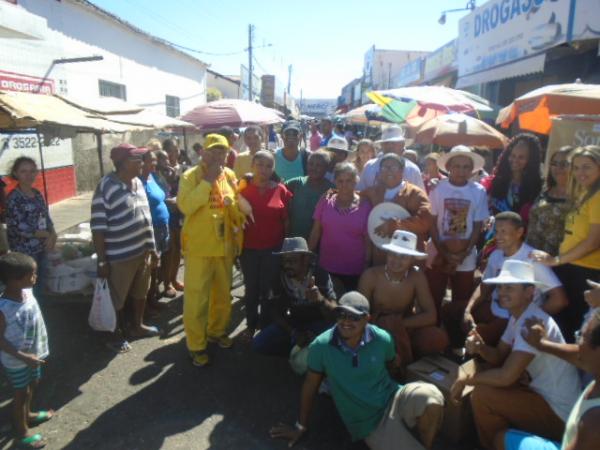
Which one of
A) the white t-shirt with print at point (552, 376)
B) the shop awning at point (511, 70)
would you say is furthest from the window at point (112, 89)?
the white t-shirt with print at point (552, 376)

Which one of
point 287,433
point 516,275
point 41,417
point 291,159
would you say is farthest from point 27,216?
point 516,275

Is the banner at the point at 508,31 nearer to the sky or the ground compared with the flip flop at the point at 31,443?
nearer to the sky

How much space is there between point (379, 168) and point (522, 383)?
2.28 metres

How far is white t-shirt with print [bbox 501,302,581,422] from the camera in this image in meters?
2.56

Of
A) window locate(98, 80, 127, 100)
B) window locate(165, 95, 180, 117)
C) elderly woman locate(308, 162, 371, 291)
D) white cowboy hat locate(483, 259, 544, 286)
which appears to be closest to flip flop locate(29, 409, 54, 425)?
A: elderly woman locate(308, 162, 371, 291)

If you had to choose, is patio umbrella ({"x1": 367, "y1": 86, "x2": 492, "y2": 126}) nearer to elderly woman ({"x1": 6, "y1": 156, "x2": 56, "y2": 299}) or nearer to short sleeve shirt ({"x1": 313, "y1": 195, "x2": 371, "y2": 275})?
short sleeve shirt ({"x1": 313, "y1": 195, "x2": 371, "y2": 275})

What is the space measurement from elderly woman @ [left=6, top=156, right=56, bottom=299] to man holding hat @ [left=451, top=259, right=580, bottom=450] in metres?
3.73

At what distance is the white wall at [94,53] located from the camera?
352 inches

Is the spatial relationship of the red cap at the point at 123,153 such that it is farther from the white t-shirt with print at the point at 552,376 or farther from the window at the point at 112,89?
the window at the point at 112,89

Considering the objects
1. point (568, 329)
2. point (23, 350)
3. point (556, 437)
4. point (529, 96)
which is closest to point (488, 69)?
point (529, 96)

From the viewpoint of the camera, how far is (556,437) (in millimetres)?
2607

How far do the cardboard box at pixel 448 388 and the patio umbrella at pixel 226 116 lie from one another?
4.97 metres

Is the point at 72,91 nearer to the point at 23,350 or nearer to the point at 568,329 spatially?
the point at 23,350

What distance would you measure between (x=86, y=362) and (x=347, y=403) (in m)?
2.42
